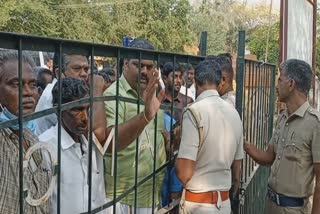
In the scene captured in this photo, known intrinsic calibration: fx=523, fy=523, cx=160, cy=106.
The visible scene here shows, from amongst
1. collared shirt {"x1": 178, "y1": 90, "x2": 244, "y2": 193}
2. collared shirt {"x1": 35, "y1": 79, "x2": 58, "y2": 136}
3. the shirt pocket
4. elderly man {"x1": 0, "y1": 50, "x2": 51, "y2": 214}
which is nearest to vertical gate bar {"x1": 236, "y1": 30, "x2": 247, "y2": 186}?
the shirt pocket

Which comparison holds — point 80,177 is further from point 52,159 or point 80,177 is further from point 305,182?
point 305,182

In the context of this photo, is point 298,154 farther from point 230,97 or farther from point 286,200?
point 230,97

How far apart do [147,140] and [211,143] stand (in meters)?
0.39

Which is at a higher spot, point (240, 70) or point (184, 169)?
point (240, 70)

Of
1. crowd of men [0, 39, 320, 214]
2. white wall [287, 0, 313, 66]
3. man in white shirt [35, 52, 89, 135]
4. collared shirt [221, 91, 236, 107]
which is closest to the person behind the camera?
crowd of men [0, 39, 320, 214]

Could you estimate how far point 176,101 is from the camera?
3.26 meters

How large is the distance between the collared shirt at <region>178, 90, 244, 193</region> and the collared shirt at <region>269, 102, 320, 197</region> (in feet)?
1.56

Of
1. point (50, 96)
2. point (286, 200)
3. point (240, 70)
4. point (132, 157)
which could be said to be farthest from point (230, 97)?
point (50, 96)

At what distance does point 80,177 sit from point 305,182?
168cm

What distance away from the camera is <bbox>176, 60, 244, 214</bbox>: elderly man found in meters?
2.67

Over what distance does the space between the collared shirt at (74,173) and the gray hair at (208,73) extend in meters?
0.93

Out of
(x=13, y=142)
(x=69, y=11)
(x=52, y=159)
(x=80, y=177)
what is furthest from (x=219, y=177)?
(x=69, y=11)

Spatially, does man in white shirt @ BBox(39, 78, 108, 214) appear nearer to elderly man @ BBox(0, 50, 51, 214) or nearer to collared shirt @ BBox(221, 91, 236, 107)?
elderly man @ BBox(0, 50, 51, 214)

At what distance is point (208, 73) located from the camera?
2824 mm
